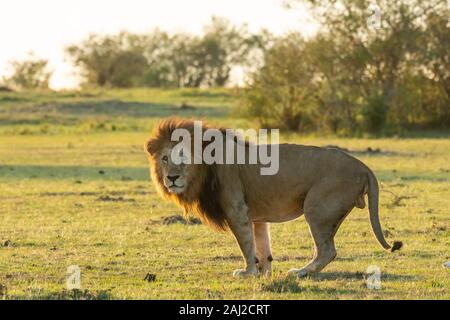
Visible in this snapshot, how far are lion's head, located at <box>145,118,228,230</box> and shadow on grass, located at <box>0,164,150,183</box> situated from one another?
34.9ft

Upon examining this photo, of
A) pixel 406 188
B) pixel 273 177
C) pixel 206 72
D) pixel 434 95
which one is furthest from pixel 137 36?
pixel 273 177

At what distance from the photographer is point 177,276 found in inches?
360

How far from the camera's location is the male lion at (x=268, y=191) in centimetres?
898

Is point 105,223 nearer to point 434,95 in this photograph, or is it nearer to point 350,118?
point 350,118

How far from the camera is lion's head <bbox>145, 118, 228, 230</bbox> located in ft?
29.9

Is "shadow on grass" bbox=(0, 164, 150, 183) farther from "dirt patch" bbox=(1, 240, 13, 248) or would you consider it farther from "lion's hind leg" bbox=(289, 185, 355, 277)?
"lion's hind leg" bbox=(289, 185, 355, 277)

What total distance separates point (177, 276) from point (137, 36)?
77.7m

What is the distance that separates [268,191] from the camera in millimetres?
9273

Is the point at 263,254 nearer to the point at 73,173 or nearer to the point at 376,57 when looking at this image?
the point at 73,173

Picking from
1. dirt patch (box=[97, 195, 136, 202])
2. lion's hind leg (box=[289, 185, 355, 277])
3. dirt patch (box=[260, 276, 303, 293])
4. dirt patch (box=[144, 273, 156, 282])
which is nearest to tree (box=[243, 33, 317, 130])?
dirt patch (box=[97, 195, 136, 202])

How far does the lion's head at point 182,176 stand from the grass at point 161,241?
60 cm

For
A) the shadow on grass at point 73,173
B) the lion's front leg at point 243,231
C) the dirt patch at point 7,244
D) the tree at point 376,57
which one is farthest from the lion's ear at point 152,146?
the tree at point 376,57

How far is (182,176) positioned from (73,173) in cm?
1316
